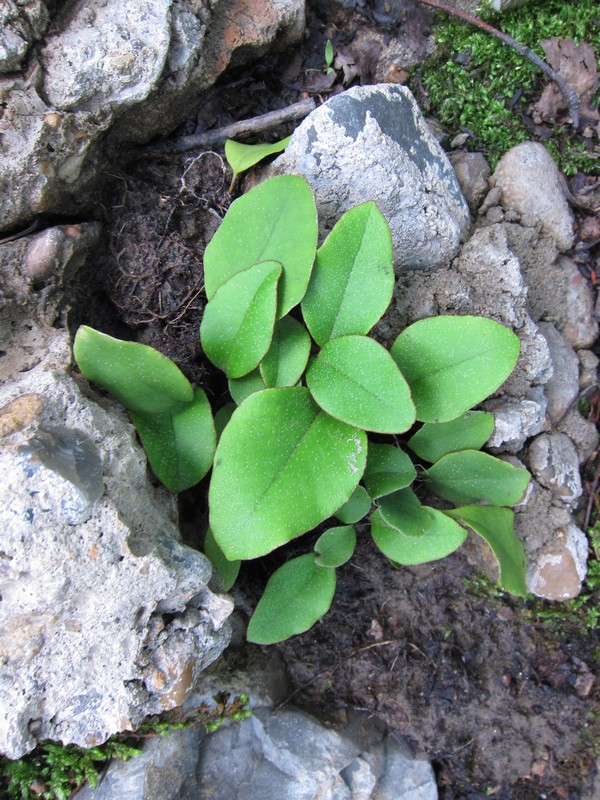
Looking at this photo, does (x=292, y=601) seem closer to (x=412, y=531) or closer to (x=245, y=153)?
(x=412, y=531)

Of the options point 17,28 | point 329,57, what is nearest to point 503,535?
point 329,57

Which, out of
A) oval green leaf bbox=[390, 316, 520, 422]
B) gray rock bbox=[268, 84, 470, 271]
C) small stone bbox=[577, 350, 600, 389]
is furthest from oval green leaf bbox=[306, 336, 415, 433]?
small stone bbox=[577, 350, 600, 389]

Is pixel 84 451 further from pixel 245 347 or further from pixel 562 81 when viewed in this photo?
pixel 562 81

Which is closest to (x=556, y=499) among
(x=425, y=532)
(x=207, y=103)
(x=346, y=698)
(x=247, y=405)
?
(x=425, y=532)

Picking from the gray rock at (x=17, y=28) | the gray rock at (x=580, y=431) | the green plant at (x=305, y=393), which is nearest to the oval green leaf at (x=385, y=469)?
the green plant at (x=305, y=393)

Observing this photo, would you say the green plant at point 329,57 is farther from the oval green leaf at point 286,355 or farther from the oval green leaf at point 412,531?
the oval green leaf at point 412,531
